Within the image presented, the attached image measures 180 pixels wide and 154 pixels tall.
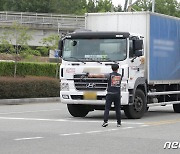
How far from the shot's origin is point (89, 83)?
57.6 ft

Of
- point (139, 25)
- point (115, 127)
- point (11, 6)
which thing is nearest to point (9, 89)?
point (139, 25)

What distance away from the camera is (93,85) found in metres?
17.5

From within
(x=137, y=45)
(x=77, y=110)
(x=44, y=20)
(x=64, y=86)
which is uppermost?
(x=44, y=20)

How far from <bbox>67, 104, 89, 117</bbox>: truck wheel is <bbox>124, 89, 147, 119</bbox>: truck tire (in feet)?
5.55

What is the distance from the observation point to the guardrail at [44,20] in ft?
189

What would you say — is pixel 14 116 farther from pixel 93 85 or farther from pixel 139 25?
pixel 139 25

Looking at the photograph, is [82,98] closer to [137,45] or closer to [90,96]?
[90,96]

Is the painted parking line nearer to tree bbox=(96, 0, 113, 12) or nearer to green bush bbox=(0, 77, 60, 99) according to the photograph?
green bush bbox=(0, 77, 60, 99)

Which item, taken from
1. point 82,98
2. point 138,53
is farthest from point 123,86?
point 82,98

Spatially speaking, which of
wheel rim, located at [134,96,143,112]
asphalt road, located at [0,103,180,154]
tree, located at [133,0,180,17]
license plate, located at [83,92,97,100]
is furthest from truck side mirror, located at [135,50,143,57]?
tree, located at [133,0,180,17]

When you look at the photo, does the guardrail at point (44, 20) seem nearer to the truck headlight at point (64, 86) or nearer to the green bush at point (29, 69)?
the green bush at point (29, 69)

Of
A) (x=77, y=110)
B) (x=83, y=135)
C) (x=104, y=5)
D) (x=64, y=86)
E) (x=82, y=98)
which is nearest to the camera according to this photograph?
(x=83, y=135)

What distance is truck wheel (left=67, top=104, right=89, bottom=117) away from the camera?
18.9 m

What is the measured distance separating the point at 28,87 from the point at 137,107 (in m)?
11.1
